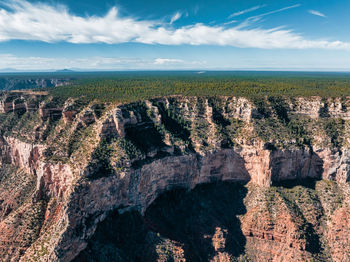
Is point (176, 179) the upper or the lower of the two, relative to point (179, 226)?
upper

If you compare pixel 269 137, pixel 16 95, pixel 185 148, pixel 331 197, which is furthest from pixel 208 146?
pixel 16 95

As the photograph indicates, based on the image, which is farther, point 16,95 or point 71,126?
point 16,95

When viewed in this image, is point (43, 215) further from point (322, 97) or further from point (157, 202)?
point (322, 97)

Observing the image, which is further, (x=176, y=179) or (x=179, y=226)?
(x=176, y=179)
